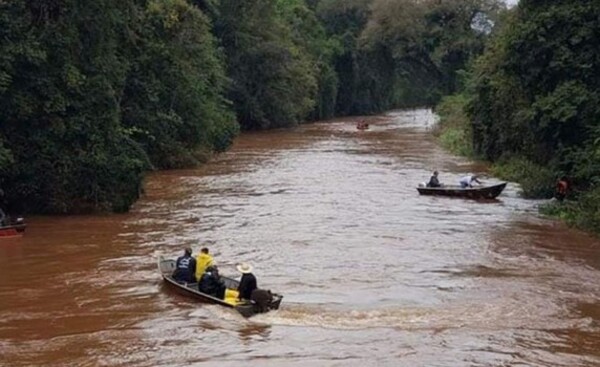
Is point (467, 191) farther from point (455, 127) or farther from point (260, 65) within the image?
point (260, 65)

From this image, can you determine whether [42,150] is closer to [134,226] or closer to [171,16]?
[134,226]

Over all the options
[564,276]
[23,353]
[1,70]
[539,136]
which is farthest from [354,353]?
[539,136]

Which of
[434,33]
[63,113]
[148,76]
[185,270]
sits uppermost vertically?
[434,33]

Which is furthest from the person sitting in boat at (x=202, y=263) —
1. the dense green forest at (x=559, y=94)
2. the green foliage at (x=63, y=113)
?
the dense green forest at (x=559, y=94)

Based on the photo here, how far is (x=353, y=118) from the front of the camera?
101062mm

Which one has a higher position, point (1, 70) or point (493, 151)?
point (1, 70)

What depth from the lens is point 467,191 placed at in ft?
112

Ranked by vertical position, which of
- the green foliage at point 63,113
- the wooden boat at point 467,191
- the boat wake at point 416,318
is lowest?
the boat wake at point 416,318

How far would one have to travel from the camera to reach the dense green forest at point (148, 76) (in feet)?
94.0

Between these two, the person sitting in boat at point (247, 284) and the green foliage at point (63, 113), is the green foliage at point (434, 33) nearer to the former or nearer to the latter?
the green foliage at point (63, 113)

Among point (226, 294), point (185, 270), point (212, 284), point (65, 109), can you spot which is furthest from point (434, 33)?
point (226, 294)

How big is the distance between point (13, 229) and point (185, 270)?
8336mm

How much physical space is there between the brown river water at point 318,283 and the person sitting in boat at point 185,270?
17.4 inches

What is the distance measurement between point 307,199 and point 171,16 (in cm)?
1313
